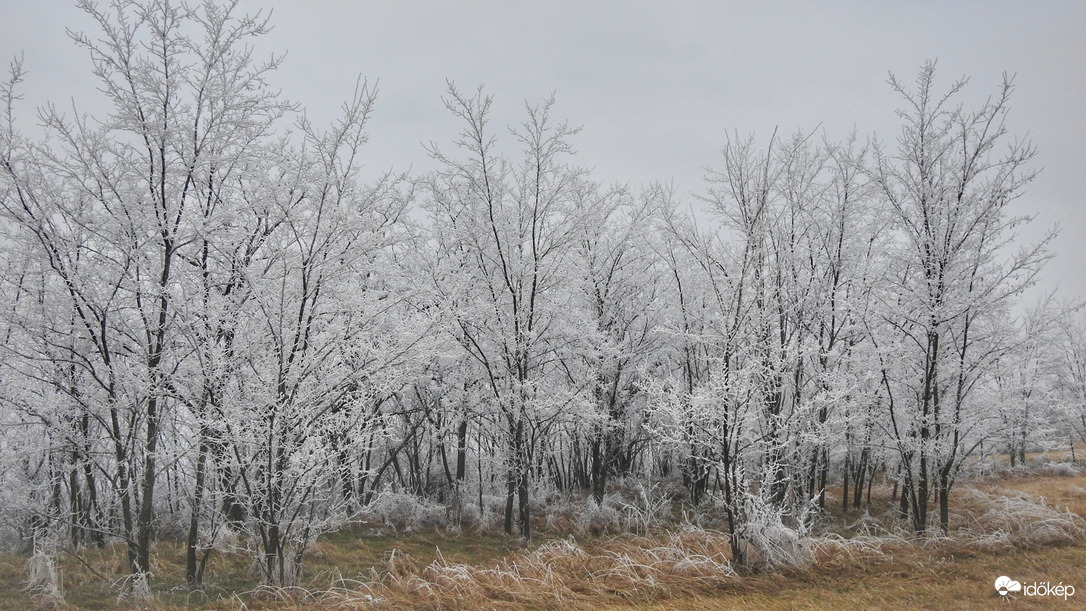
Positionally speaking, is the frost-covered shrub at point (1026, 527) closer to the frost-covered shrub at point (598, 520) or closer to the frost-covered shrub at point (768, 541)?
the frost-covered shrub at point (768, 541)

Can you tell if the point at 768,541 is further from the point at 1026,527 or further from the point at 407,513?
the point at 407,513

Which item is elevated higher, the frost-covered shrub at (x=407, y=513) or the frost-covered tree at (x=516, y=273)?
the frost-covered tree at (x=516, y=273)

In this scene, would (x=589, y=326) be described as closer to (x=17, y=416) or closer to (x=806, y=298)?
(x=806, y=298)

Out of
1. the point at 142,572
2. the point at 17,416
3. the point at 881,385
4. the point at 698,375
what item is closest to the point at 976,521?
the point at 881,385

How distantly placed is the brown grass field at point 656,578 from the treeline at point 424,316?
1.70ft

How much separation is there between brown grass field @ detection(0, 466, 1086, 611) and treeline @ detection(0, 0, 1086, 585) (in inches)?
20.4

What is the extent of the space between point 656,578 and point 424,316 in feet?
16.6

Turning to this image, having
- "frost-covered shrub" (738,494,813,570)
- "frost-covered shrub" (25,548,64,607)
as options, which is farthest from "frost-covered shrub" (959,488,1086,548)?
"frost-covered shrub" (25,548,64,607)

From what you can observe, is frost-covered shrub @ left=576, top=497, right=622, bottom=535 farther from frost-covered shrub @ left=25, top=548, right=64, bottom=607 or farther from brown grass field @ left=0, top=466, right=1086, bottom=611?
frost-covered shrub @ left=25, top=548, right=64, bottom=607

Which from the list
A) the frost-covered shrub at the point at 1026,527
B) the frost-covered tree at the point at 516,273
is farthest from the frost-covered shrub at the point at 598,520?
the frost-covered shrub at the point at 1026,527

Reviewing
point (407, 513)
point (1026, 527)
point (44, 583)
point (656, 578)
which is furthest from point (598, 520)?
point (44, 583)

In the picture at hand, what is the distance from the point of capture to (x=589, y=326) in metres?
11.4

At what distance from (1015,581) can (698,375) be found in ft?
26.0

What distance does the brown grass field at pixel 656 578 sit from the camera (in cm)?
572
